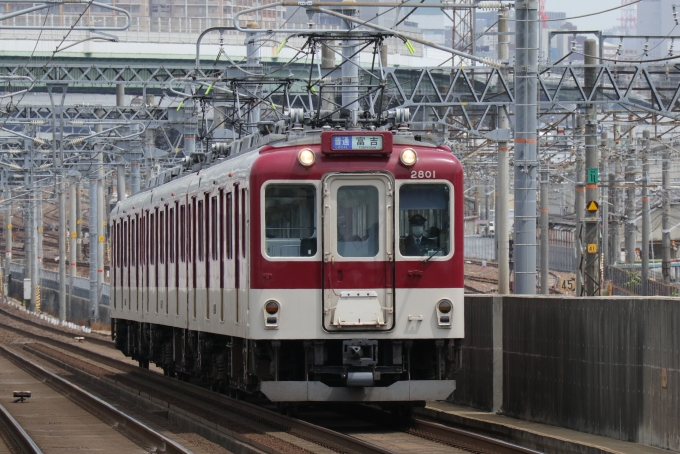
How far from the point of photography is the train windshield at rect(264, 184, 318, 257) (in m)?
13.7

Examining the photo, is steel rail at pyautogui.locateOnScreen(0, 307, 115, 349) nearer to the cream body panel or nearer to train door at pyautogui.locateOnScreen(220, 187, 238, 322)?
train door at pyautogui.locateOnScreen(220, 187, 238, 322)

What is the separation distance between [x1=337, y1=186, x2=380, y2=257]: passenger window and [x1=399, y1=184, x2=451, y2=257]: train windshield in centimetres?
28

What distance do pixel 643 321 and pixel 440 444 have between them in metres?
2.31

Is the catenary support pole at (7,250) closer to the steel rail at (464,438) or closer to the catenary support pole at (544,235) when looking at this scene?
the catenary support pole at (544,235)

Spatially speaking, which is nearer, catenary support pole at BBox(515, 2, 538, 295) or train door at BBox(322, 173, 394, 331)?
train door at BBox(322, 173, 394, 331)

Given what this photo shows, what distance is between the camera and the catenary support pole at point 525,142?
Answer: 15.4m

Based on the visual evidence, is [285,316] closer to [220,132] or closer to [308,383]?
[308,383]

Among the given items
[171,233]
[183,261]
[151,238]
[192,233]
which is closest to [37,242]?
[151,238]

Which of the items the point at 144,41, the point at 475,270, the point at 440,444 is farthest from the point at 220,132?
the point at 475,270

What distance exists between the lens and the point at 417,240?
13.8m

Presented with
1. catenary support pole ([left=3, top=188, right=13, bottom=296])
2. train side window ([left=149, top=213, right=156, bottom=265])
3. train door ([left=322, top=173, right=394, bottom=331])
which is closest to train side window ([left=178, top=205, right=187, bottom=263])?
train side window ([left=149, top=213, right=156, bottom=265])

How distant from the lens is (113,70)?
43.3 meters

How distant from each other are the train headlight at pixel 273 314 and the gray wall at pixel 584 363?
104 inches

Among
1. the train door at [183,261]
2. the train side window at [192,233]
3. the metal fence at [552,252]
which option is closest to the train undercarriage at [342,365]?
the train side window at [192,233]
